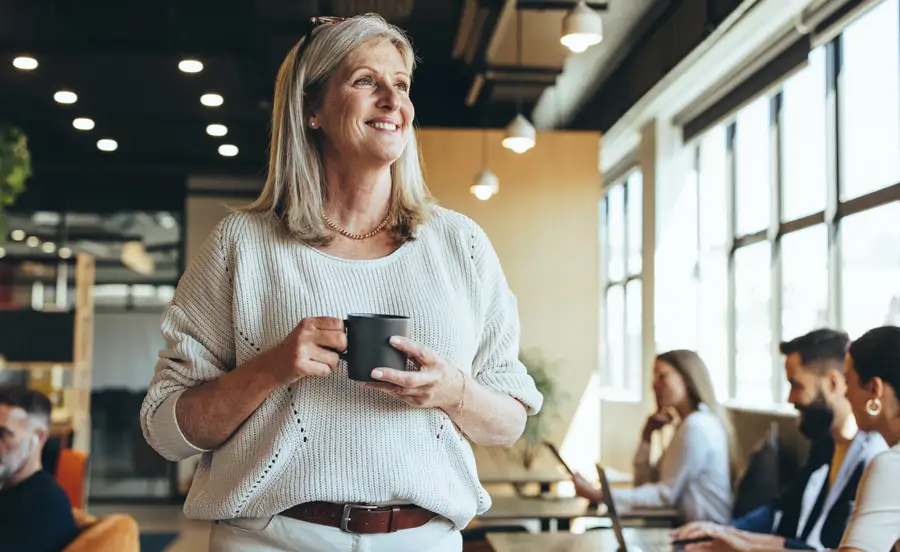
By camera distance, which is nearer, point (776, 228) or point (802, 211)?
point (802, 211)

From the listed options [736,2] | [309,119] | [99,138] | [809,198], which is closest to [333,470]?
[309,119]

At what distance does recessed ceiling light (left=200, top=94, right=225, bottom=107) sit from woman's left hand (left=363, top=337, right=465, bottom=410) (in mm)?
7242

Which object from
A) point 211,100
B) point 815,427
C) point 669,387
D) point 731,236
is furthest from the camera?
point 731,236

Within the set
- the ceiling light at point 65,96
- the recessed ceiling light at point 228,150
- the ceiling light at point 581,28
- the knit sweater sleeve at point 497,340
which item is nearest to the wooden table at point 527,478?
the ceiling light at point 581,28

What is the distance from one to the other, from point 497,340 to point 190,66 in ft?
20.9

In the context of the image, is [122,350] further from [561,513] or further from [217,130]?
[561,513]

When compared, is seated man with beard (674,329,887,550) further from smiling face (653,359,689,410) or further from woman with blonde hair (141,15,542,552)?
woman with blonde hair (141,15,542,552)

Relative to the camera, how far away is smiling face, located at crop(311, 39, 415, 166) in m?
1.40

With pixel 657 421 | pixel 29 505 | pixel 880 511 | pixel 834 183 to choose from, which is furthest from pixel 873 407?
pixel 834 183

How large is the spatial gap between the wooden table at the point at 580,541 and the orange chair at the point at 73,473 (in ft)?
7.40

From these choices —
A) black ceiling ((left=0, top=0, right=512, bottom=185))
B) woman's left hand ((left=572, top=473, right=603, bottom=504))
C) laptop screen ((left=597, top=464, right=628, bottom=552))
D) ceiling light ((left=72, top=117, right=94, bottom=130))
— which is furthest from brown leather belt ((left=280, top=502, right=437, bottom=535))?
ceiling light ((left=72, top=117, right=94, bottom=130))

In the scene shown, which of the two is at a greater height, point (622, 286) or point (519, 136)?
point (519, 136)

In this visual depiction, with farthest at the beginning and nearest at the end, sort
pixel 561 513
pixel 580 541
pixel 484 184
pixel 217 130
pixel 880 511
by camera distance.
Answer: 1. pixel 217 130
2. pixel 484 184
3. pixel 561 513
4. pixel 580 541
5. pixel 880 511

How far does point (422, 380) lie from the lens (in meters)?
1.20
